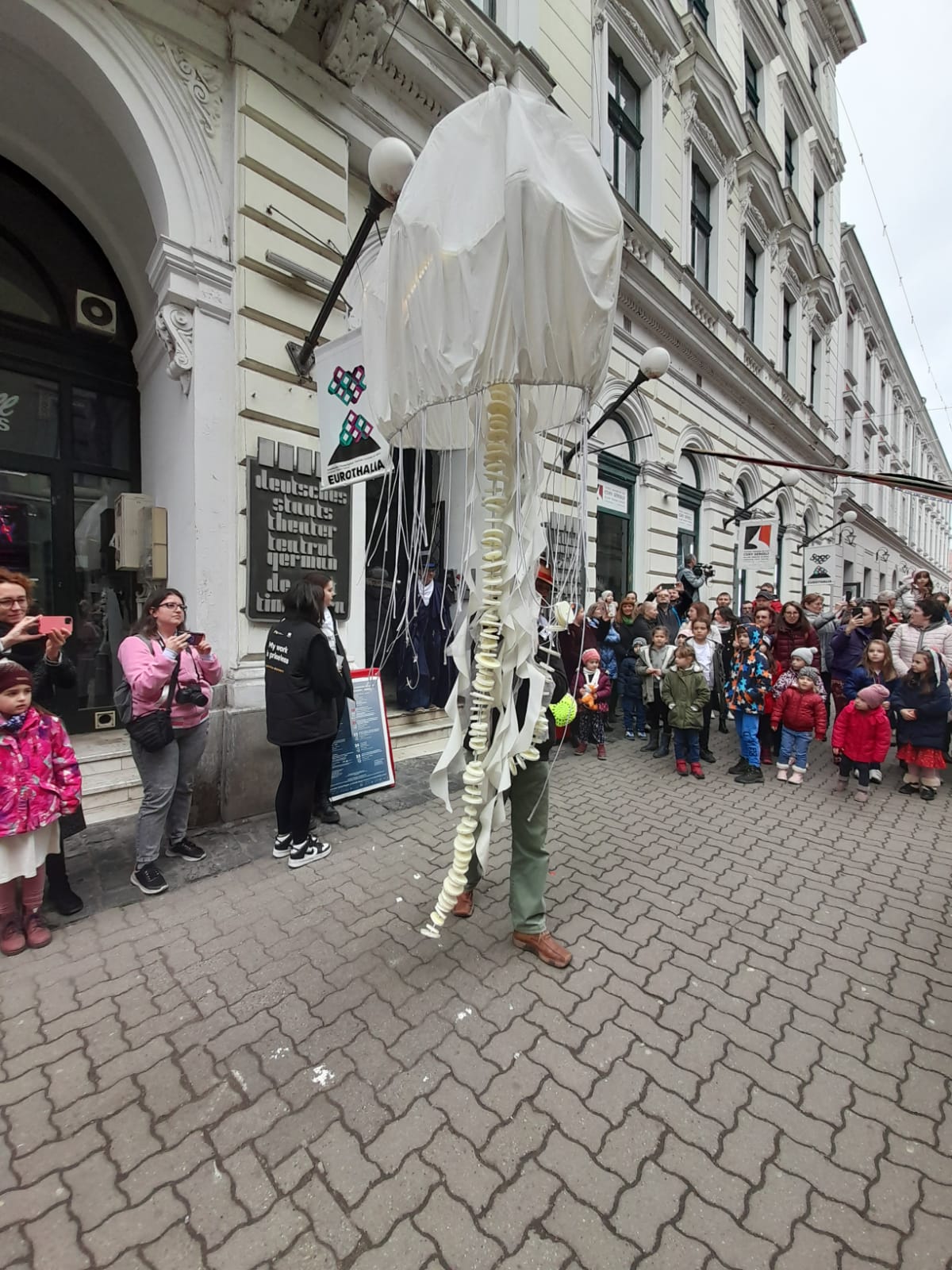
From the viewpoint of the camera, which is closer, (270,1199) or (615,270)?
(270,1199)

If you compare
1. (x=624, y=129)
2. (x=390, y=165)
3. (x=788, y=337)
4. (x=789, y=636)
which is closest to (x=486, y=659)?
(x=390, y=165)

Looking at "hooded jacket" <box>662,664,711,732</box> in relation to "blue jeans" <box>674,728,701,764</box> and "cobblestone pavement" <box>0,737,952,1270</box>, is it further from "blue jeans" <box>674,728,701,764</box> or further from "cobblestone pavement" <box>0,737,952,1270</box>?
"cobblestone pavement" <box>0,737,952,1270</box>

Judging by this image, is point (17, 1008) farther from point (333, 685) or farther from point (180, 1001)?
point (333, 685)

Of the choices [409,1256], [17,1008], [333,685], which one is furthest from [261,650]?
[409,1256]

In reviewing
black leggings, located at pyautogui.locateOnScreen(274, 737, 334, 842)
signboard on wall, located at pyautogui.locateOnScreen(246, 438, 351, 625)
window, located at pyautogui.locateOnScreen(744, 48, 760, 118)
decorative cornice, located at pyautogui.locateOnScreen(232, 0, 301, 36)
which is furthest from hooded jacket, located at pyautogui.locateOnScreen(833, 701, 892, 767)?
window, located at pyautogui.locateOnScreen(744, 48, 760, 118)

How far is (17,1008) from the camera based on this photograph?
7.91 ft

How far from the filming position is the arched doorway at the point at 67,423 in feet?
16.0

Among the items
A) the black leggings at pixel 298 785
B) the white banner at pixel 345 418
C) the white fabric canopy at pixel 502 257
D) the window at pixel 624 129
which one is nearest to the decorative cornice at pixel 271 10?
the white banner at pixel 345 418

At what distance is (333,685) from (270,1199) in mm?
2424

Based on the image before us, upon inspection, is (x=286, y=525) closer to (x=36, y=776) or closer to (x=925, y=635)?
(x=36, y=776)

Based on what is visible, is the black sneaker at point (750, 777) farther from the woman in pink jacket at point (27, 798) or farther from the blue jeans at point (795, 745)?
the woman in pink jacket at point (27, 798)

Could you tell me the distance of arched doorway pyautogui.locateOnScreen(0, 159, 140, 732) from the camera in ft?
16.0

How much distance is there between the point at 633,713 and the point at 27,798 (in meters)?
6.36

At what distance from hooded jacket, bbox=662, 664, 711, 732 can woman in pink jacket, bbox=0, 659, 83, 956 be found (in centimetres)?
518
